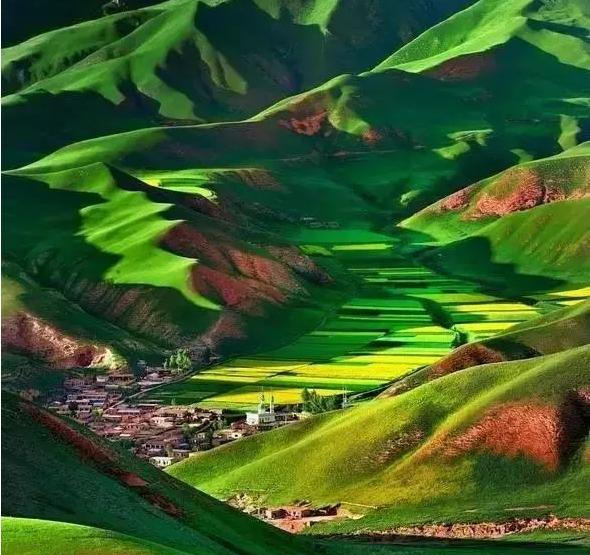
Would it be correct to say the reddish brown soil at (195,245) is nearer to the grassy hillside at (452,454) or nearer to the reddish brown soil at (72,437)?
the grassy hillside at (452,454)

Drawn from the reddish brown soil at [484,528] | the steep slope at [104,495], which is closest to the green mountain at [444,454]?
the reddish brown soil at [484,528]

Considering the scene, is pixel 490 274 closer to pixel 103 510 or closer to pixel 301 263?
pixel 301 263

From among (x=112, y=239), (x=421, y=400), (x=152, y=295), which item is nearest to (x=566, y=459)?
(x=421, y=400)

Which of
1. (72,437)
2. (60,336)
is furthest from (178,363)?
(72,437)

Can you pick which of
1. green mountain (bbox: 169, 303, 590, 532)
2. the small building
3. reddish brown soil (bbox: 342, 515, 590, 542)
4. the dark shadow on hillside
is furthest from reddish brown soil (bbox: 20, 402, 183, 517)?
the dark shadow on hillside

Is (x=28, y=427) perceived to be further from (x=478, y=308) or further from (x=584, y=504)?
(x=478, y=308)

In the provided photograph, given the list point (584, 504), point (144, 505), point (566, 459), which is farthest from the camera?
point (566, 459)
